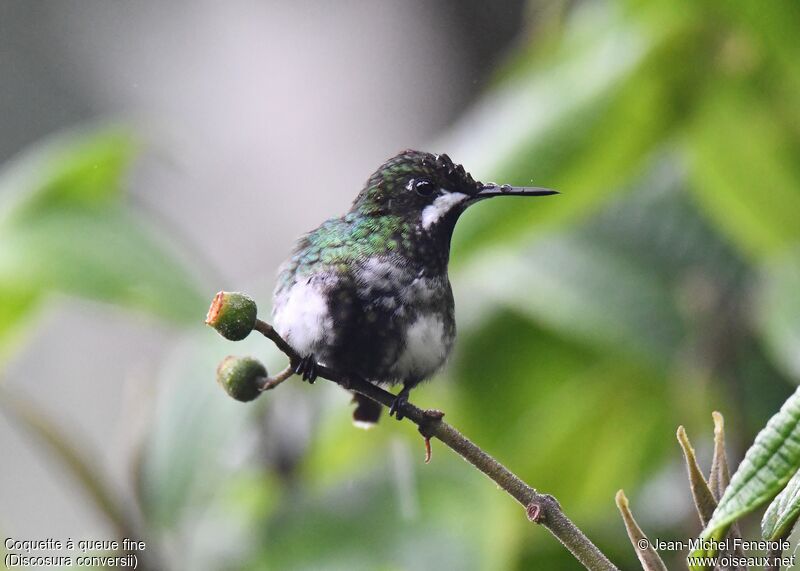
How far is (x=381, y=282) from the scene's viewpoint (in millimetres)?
698

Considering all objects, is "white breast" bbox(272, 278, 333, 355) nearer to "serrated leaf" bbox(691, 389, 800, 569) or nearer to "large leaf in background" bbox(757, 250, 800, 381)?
"serrated leaf" bbox(691, 389, 800, 569)

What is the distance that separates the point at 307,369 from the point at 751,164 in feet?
3.67

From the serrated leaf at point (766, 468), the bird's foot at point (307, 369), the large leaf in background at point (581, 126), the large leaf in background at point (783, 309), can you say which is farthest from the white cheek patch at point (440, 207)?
the large leaf in background at point (783, 309)

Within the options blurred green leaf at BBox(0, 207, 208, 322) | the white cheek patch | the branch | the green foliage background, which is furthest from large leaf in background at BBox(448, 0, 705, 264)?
the branch

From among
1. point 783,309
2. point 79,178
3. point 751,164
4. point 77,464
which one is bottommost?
point 783,309

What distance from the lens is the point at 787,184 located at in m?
1.58

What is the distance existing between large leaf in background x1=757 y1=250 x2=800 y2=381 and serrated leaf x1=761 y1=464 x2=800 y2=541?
2.23 feet

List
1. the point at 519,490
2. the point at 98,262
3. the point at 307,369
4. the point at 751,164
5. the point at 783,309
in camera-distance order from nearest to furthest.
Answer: the point at 519,490
the point at 307,369
the point at 783,309
the point at 98,262
the point at 751,164

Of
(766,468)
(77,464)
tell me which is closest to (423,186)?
(766,468)

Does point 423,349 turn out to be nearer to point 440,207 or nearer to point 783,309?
point 440,207

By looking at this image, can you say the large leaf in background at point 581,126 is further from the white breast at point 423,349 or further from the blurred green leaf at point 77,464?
the blurred green leaf at point 77,464

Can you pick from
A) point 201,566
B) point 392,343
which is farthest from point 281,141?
point 392,343

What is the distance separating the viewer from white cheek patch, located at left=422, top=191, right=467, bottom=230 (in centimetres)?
65

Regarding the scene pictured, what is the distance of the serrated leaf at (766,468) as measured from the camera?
1.82 feet
